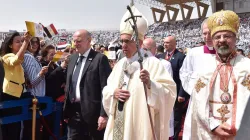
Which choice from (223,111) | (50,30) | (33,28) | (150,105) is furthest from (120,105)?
(50,30)

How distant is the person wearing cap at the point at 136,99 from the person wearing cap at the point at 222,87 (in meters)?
0.45

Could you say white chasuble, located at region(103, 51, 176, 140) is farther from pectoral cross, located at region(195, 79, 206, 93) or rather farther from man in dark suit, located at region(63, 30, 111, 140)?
man in dark suit, located at region(63, 30, 111, 140)

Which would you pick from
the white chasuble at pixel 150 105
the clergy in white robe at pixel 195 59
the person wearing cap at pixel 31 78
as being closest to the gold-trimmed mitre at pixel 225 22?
the clergy in white robe at pixel 195 59

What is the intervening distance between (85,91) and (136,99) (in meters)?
1.10

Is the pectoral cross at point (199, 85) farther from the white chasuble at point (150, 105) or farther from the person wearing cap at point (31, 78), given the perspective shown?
the person wearing cap at point (31, 78)

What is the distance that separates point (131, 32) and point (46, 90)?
2.42 m

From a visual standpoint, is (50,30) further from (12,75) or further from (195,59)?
(195,59)

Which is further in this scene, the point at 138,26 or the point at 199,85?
the point at 138,26

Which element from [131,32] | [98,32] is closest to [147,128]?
[131,32]

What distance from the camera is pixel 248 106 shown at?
1.56 m

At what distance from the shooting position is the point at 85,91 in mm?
4516

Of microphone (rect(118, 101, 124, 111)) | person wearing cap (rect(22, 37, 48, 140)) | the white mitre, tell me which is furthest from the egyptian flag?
microphone (rect(118, 101, 124, 111))

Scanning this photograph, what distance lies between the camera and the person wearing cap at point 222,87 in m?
3.01

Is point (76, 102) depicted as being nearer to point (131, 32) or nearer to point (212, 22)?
point (131, 32)
